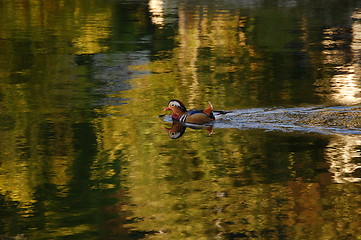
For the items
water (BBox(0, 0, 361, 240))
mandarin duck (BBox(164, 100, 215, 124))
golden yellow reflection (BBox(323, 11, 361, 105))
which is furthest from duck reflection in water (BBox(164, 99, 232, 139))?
golden yellow reflection (BBox(323, 11, 361, 105))

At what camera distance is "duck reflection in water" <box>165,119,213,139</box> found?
1645 cm

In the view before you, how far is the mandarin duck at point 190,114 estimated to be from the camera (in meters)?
17.0

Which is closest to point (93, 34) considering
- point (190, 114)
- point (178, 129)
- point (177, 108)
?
point (177, 108)

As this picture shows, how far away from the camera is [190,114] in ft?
56.5

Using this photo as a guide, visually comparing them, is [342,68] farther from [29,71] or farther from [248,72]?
[29,71]

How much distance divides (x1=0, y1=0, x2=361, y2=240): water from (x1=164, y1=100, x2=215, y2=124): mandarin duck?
22 cm

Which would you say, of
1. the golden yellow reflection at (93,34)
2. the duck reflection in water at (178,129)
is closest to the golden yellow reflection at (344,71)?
the duck reflection in water at (178,129)

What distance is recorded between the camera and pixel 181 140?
1602 centimetres

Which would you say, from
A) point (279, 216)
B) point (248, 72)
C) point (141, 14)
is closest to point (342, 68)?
point (248, 72)

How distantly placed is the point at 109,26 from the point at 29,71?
529 inches

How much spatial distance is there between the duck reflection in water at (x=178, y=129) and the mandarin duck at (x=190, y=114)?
0.09 meters

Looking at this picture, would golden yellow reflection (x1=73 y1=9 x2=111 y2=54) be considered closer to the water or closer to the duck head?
the water

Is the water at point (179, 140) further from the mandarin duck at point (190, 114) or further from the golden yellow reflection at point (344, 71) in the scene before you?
the mandarin duck at point (190, 114)

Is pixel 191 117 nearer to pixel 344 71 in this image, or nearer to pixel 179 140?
pixel 179 140
